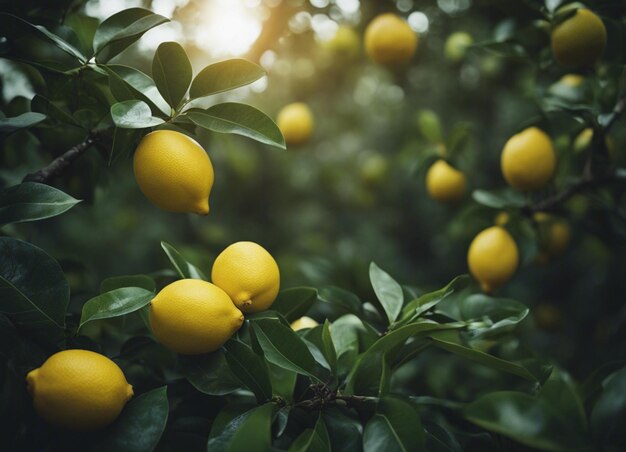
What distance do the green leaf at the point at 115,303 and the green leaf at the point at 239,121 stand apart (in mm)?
286

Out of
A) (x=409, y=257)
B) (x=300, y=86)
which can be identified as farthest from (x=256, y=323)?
(x=409, y=257)

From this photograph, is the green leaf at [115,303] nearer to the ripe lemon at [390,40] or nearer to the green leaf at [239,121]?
the green leaf at [239,121]

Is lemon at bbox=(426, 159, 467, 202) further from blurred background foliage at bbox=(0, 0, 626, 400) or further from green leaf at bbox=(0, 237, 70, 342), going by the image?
green leaf at bbox=(0, 237, 70, 342)

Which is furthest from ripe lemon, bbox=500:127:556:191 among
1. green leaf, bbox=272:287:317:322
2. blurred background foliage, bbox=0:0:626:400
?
green leaf, bbox=272:287:317:322

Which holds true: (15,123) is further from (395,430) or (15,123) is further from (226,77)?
(395,430)

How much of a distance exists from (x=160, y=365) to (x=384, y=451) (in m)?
0.51

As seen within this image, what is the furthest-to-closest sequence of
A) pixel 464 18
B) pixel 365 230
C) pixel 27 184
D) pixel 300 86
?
pixel 365 230, pixel 300 86, pixel 464 18, pixel 27 184

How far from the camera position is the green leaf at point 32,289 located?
651 mm

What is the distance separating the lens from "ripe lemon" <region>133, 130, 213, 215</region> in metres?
0.72

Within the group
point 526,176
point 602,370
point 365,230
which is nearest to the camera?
point 602,370

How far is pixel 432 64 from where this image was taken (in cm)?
215

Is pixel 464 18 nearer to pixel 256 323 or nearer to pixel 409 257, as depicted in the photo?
pixel 409 257

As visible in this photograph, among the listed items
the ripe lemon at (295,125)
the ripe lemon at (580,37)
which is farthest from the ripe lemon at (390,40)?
the ripe lemon at (580,37)

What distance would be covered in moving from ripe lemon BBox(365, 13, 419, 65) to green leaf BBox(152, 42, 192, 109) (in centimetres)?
78
